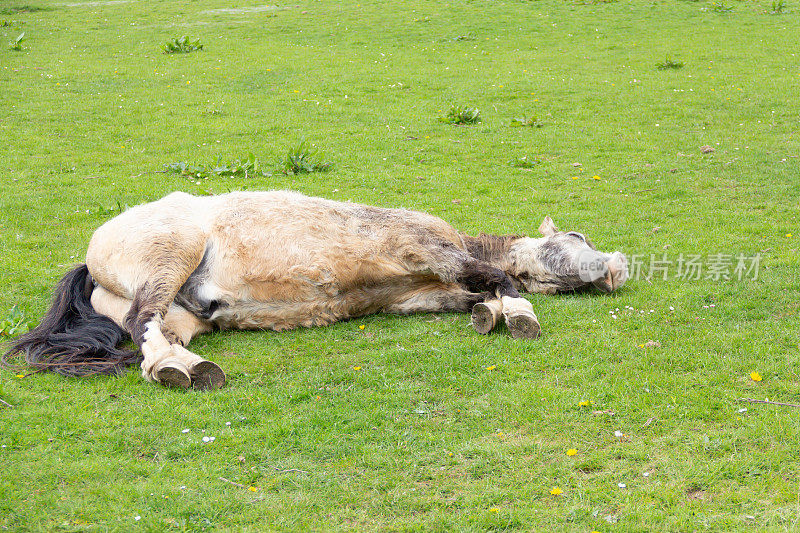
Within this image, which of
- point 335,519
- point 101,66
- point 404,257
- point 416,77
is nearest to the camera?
point 335,519

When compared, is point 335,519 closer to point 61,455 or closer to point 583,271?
point 61,455

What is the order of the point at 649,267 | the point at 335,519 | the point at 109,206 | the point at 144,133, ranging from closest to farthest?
1. the point at 335,519
2. the point at 649,267
3. the point at 109,206
4. the point at 144,133

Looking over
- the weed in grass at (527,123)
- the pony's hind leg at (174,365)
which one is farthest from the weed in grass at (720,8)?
the pony's hind leg at (174,365)

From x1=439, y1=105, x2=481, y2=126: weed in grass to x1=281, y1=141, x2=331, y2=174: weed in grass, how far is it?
4145 mm

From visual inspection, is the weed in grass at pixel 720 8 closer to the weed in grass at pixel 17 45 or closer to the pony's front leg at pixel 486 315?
the weed in grass at pixel 17 45

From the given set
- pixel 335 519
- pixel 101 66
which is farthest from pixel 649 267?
pixel 101 66

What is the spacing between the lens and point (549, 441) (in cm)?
455

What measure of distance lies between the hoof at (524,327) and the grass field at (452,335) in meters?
0.16

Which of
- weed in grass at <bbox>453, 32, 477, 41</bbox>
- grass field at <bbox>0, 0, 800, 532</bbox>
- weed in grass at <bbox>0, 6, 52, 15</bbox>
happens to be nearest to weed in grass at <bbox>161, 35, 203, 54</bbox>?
grass field at <bbox>0, 0, 800, 532</bbox>

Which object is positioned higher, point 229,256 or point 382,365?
point 229,256

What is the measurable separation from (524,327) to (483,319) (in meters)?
0.40

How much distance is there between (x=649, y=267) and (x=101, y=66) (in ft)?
63.1

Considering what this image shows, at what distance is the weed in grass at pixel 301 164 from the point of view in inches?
482

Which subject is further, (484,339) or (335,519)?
(484,339)
